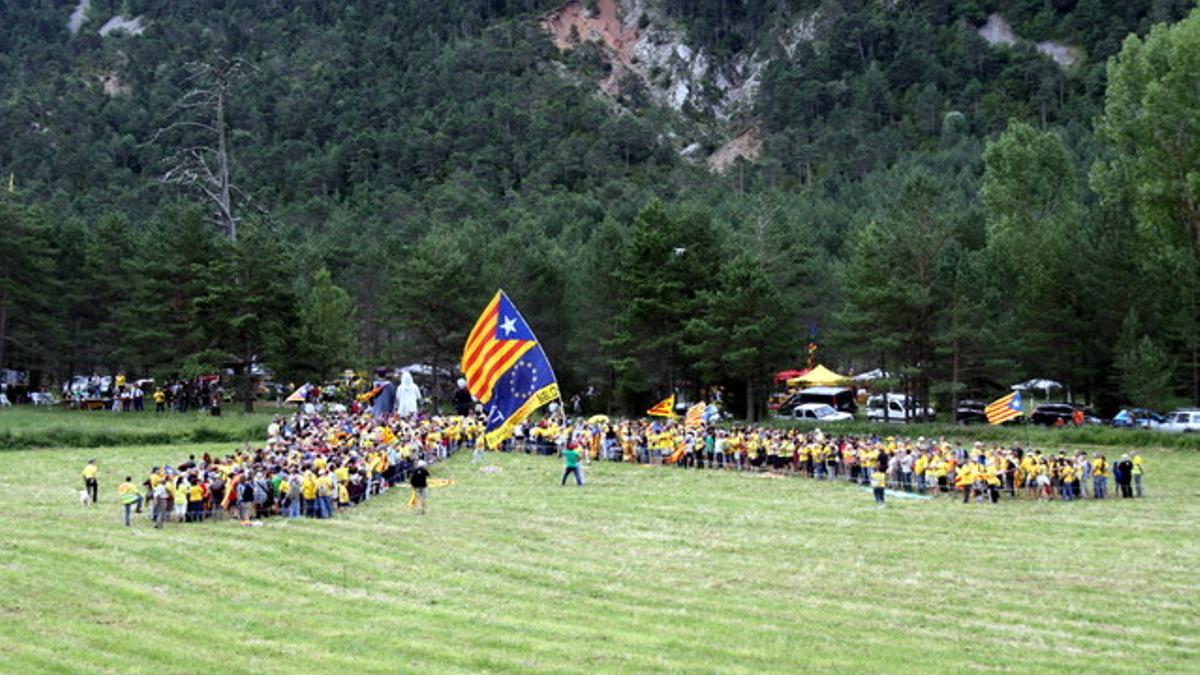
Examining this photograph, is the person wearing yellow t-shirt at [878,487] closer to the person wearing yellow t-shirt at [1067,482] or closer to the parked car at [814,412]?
the person wearing yellow t-shirt at [1067,482]

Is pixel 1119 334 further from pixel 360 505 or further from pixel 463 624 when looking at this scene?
pixel 463 624

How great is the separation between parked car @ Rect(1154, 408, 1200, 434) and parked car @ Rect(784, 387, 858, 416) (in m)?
15.0

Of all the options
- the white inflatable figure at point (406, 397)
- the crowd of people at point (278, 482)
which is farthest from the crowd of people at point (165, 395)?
the crowd of people at point (278, 482)

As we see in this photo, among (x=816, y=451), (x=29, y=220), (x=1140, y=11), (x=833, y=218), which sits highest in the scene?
(x=1140, y=11)

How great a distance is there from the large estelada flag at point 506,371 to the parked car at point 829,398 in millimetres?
27177

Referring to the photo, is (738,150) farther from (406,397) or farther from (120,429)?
(120,429)

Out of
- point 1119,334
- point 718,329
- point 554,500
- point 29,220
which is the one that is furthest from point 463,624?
point 29,220

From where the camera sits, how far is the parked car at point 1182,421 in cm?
4406

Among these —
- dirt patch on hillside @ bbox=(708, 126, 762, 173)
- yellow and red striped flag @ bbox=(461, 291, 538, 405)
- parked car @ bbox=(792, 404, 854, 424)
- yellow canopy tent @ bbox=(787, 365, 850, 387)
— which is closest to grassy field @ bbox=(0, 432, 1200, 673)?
yellow and red striped flag @ bbox=(461, 291, 538, 405)

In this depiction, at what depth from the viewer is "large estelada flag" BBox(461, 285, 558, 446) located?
30.6m

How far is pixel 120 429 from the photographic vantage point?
44.7m

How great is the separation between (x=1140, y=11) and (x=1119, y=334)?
132 m

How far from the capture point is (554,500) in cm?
2942

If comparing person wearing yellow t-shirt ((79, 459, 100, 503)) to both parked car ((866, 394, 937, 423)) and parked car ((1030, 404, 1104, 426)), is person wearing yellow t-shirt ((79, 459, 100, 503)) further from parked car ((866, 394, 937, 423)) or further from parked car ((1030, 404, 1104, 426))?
parked car ((1030, 404, 1104, 426))
